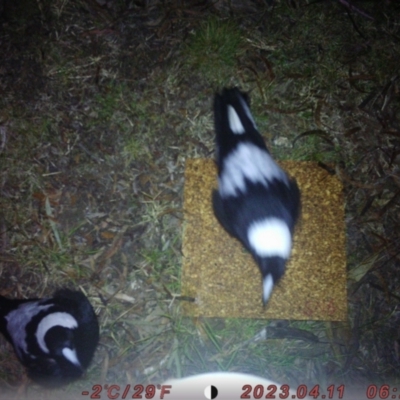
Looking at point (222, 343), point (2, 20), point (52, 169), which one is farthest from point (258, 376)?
point (2, 20)

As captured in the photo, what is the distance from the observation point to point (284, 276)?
1.80 meters

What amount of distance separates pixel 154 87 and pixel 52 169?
618 millimetres

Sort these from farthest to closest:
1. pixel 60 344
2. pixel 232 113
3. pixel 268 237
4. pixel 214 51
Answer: pixel 214 51, pixel 232 113, pixel 268 237, pixel 60 344

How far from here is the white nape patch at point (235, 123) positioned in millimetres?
1795

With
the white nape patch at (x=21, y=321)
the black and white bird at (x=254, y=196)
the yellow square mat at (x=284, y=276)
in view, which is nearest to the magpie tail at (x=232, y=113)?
the black and white bird at (x=254, y=196)

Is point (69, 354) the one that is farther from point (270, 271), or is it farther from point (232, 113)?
point (232, 113)

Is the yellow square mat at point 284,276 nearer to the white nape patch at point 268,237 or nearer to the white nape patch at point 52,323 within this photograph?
the white nape patch at point 268,237

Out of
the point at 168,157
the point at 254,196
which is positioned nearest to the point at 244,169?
the point at 254,196

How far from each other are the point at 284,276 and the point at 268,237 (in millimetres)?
214

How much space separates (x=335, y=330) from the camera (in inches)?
71.4

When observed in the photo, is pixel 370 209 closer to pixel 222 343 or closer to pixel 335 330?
pixel 335 330

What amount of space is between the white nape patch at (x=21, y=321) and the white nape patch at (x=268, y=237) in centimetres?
92

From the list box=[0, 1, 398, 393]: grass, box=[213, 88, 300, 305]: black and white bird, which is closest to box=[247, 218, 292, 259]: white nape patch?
box=[213, 88, 300, 305]: black and white bird

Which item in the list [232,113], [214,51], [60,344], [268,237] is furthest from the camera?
[214,51]
